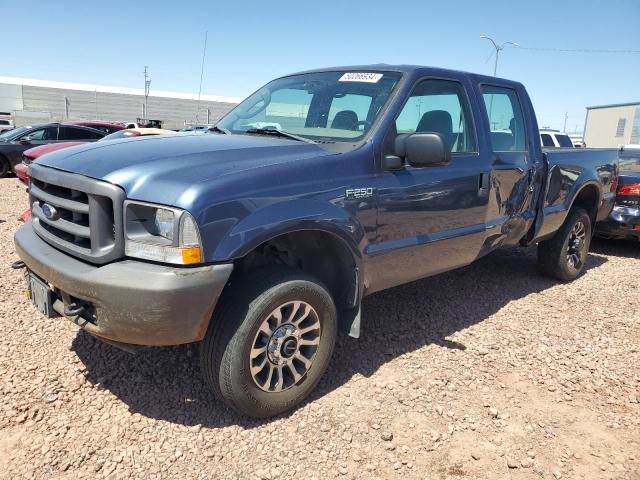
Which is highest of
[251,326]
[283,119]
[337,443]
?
[283,119]

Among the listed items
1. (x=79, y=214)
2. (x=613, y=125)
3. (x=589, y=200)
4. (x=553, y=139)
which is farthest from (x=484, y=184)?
(x=613, y=125)

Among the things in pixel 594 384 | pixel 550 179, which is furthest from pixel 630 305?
pixel 594 384

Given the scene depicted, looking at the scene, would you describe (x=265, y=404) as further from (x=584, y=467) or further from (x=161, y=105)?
(x=161, y=105)

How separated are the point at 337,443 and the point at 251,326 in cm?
77

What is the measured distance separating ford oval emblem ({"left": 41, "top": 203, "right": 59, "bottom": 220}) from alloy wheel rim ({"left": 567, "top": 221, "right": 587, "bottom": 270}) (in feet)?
16.4

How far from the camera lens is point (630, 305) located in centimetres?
501

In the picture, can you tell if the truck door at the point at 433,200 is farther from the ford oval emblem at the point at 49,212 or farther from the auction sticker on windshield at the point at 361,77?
the ford oval emblem at the point at 49,212

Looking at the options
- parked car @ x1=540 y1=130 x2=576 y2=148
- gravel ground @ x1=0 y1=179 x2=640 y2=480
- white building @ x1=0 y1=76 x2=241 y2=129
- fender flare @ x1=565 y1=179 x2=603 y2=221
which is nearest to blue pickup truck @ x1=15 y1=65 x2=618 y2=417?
gravel ground @ x1=0 y1=179 x2=640 y2=480

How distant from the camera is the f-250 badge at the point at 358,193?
295 centimetres

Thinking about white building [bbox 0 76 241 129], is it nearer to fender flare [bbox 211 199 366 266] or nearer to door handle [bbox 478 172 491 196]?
door handle [bbox 478 172 491 196]

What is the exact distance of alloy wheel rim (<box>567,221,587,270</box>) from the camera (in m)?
5.65

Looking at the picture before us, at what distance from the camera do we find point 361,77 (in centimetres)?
361

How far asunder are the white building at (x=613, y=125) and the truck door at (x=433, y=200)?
35.9 m

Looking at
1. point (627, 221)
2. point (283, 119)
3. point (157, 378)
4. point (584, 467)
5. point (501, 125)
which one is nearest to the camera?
point (584, 467)
